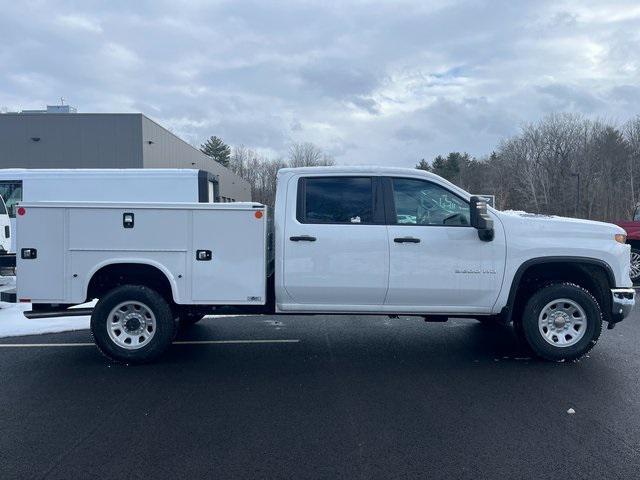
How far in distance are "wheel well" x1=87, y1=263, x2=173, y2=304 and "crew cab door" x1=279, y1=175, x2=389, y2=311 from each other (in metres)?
1.40

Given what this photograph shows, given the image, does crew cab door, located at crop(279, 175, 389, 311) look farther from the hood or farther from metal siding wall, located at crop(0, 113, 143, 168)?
metal siding wall, located at crop(0, 113, 143, 168)

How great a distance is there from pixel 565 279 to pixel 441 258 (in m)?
1.61

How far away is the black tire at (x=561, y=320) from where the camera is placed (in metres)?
6.27

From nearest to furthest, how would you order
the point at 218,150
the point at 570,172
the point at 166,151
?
the point at 166,151 < the point at 570,172 < the point at 218,150

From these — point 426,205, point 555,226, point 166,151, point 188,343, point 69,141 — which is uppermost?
point 166,151

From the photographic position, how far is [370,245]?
6.14 meters

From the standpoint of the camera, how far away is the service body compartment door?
607cm

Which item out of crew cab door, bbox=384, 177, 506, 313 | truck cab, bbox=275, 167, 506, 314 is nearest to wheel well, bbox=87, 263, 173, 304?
truck cab, bbox=275, 167, 506, 314

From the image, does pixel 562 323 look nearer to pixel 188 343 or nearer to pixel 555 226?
pixel 555 226

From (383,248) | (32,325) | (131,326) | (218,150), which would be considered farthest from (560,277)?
(218,150)

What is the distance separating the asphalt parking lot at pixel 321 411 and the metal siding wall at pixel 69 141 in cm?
2133

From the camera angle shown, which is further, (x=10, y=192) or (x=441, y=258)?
(x=10, y=192)

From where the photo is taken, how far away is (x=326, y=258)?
A: 6160mm

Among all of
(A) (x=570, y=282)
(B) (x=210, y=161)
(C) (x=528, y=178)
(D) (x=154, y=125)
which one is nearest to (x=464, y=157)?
(C) (x=528, y=178)
